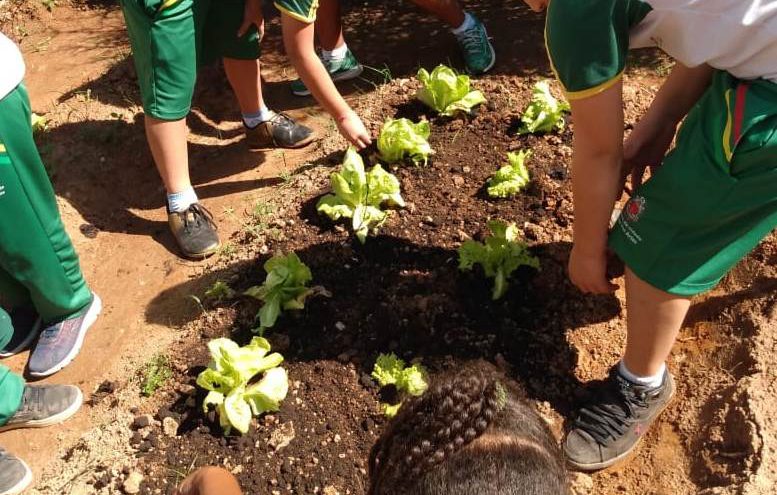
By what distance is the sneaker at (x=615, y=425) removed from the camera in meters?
2.51

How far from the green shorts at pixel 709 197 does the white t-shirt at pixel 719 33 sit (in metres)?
0.08

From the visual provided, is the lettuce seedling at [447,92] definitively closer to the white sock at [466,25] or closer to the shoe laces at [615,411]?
the white sock at [466,25]

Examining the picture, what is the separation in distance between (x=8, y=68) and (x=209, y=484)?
171 cm

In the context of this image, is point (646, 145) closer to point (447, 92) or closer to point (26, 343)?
point (447, 92)

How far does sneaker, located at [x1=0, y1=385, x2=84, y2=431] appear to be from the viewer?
9.62ft

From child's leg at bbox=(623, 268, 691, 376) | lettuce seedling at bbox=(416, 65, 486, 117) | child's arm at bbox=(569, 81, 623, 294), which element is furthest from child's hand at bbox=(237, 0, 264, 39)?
child's leg at bbox=(623, 268, 691, 376)

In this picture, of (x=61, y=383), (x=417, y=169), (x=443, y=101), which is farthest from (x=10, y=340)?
(x=443, y=101)

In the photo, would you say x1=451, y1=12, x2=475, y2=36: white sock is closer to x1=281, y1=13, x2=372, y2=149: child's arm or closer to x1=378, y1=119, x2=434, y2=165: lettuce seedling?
x1=378, y1=119, x2=434, y2=165: lettuce seedling

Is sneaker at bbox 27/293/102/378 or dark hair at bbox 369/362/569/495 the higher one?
dark hair at bbox 369/362/569/495

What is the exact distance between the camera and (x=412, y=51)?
4.69m

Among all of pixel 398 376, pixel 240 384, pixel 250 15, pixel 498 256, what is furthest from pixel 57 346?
pixel 498 256

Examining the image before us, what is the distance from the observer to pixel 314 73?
10.6ft

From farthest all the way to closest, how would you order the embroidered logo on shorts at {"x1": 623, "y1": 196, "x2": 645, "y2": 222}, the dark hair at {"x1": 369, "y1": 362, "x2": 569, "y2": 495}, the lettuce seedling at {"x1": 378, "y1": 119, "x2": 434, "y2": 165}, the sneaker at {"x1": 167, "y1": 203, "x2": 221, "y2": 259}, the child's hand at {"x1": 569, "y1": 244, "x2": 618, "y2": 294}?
the sneaker at {"x1": 167, "y1": 203, "x2": 221, "y2": 259} < the lettuce seedling at {"x1": 378, "y1": 119, "x2": 434, "y2": 165} < the child's hand at {"x1": 569, "y1": 244, "x2": 618, "y2": 294} < the embroidered logo on shorts at {"x1": 623, "y1": 196, "x2": 645, "y2": 222} < the dark hair at {"x1": 369, "y1": 362, "x2": 569, "y2": 495}

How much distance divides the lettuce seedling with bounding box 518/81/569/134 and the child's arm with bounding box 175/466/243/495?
89.6 inches
